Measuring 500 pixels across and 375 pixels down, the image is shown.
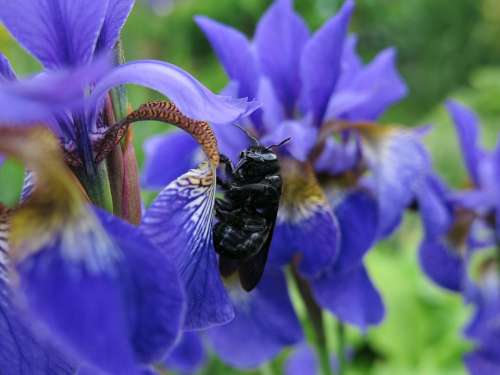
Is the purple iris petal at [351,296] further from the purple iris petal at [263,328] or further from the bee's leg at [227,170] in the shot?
the bee's leg at [227,170]

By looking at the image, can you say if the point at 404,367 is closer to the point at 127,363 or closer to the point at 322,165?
the point at 322,165

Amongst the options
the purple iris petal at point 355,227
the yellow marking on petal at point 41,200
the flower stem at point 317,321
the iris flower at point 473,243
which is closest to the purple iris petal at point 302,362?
the iris flower at point 473,243

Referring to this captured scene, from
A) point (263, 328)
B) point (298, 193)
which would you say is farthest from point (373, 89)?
point (263, 328)

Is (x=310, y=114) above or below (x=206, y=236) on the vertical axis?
below

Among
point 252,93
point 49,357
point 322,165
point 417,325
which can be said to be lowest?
point 417,325

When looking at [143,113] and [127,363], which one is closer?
[127,363]

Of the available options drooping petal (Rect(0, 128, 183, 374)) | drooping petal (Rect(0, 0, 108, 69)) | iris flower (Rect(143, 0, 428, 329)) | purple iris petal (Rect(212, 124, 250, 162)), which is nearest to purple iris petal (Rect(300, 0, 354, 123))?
iris flower (Rect(143, 0, 428, 329))

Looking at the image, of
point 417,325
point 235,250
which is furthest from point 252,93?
point 417,325

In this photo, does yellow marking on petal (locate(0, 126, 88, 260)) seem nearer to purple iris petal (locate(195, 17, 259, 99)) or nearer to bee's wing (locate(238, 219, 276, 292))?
bee's wing (locate(238, 219, 276, 292))

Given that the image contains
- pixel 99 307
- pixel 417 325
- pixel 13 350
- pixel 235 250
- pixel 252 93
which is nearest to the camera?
pixel 99 307
